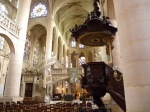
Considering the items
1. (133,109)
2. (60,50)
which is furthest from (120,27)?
(60,50)

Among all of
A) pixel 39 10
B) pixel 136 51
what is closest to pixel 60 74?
pixel 39 10

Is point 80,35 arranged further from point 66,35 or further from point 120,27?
point 66,35

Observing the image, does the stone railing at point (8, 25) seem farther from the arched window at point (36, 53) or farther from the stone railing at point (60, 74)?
the arched window at point (36, 53)

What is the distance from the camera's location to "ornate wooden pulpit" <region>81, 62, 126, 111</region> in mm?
4590

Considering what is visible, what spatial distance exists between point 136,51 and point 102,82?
2.24 m

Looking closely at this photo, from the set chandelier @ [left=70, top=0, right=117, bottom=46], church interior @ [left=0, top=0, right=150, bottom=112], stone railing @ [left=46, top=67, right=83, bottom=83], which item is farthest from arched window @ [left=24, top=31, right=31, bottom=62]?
chandelier @ [left=70, top=0, right=117, bottom=46]

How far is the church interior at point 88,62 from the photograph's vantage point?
8.57 feet

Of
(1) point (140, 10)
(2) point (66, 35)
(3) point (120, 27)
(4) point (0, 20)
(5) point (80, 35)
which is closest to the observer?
(1) point (140, 10)

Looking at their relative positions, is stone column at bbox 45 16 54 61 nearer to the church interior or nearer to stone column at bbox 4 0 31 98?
the church interior

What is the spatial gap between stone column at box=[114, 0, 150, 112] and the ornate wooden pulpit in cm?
183

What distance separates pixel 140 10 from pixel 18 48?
9916mm

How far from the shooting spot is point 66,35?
3231 centimetres

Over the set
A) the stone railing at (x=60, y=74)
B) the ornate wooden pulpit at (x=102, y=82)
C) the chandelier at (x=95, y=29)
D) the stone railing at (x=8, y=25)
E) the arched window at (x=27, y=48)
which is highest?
the arched window at (x=27, y=48)

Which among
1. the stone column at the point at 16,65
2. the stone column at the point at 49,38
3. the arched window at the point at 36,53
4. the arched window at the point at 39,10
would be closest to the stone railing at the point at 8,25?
the stone column at the point at 16,65
